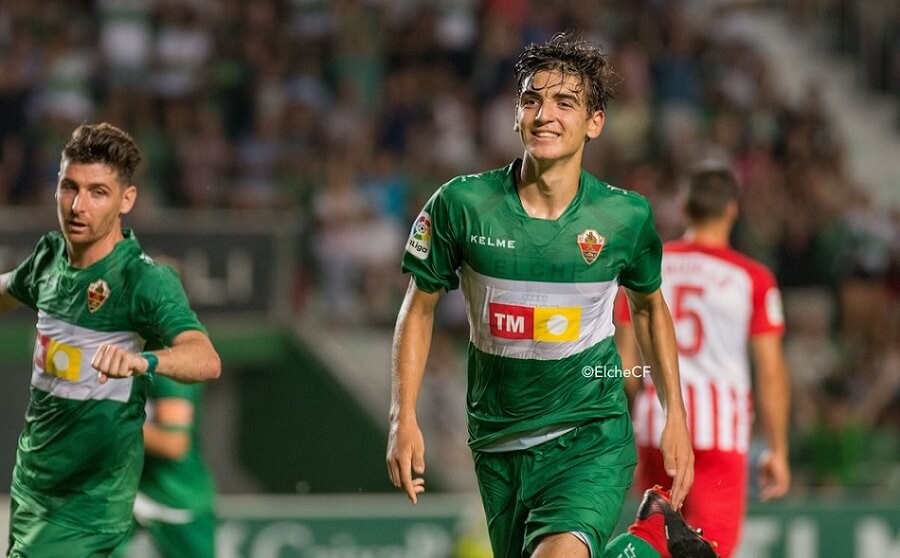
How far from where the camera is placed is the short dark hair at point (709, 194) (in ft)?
23.4

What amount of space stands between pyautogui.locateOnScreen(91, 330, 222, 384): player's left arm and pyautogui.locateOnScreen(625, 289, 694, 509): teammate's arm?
1.50 m

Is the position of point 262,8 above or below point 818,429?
above

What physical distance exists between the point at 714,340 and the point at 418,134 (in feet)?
24.9

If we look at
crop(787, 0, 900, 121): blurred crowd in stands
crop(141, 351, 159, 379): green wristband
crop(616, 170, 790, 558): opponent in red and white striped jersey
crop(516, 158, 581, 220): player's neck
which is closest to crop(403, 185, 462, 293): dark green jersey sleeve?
crop(516, 158, 581, 220): player's neck

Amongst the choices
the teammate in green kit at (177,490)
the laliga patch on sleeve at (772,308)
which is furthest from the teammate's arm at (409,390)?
the laliga patch on sleeve at (772,308)

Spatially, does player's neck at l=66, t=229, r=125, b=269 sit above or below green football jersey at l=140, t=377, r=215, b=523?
above

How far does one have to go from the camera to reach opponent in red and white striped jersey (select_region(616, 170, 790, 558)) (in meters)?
7.09

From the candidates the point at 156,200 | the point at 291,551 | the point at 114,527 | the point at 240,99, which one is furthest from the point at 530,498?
the point at 240,99

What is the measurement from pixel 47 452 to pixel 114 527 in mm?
353

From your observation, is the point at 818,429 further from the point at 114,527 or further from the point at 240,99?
the point at 114,527

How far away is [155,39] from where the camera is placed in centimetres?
1460

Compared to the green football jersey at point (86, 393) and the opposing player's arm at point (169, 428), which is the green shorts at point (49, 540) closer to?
the green football jersey at point (86, 393)

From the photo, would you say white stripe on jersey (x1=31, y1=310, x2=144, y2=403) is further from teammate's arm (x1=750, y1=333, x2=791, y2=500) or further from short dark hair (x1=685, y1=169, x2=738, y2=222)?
teammate's arm (x1=750, y1=333, x2=791, y2=500)

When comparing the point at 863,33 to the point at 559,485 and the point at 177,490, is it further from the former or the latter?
the point at 559,485
